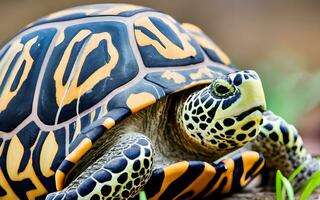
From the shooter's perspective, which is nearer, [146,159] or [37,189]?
[146,159]

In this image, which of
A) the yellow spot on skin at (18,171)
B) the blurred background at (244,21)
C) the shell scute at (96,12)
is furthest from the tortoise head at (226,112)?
the blurred background at (244,21)

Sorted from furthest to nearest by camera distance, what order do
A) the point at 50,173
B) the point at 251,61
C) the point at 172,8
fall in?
the point at 172,8, the point at 251,61, the point at 50,173

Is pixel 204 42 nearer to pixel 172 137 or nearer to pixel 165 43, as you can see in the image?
pixel 165 43

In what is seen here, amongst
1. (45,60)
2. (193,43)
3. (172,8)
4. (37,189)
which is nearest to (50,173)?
(37,189)

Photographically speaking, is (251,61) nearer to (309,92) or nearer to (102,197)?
(309,92)

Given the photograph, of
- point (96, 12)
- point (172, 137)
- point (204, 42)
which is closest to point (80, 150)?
point (172, 137)

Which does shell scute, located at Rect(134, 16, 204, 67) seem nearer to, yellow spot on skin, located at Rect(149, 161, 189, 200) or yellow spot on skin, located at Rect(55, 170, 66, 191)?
yellow spot on skin, located at Rect(149, 161, 189, 200)

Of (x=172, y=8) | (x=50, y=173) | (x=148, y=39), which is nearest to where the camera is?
(x=50, y=173)
